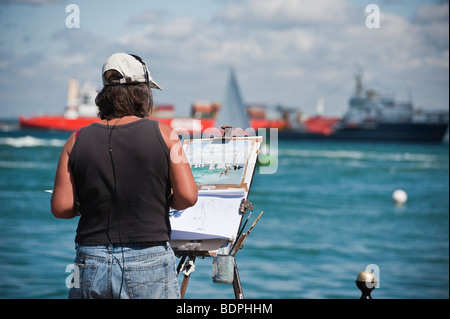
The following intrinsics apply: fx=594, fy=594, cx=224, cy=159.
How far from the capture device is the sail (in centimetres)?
2334

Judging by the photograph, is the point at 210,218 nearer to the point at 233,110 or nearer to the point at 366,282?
the point at 366,282

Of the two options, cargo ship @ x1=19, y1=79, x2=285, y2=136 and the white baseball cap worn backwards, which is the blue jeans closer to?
the white baseball cap worn backwards

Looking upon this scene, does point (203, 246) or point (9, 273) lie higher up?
point (203, 246)

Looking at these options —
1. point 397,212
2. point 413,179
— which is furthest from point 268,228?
point 413,179

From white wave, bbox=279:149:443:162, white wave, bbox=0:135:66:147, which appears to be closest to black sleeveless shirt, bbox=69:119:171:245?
white wave, bbox=279:149:443:162

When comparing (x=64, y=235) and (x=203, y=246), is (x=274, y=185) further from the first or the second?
(x=203, y=246)

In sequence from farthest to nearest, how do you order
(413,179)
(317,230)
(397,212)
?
(413,179), (397,212), (317,230)

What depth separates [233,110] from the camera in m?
24.6

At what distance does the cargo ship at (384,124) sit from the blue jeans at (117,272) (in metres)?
68.0

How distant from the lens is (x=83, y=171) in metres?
1.96

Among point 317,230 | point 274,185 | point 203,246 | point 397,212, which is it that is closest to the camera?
point 203,246

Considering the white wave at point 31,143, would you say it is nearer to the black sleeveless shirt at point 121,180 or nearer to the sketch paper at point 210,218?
the sketch paper at point 210,218

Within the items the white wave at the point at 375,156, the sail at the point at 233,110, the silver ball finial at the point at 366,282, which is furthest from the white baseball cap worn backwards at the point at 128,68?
the white wave at the point at 375,156
